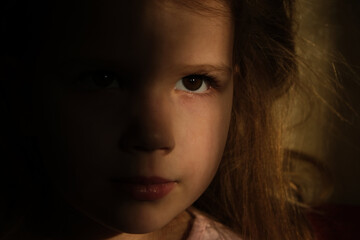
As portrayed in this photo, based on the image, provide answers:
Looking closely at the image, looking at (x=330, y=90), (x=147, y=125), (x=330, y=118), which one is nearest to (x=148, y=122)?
(x=147, y=125)

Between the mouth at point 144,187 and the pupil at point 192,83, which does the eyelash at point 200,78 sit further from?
the mouth at point 144,187

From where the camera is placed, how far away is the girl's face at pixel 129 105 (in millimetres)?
586

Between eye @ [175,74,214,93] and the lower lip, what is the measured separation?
12 cm

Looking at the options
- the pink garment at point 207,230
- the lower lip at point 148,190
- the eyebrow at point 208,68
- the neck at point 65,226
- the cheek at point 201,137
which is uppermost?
the eyebrow at point 208,68

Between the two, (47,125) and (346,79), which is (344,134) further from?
(47,125)

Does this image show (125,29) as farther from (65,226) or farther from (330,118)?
(330,118)

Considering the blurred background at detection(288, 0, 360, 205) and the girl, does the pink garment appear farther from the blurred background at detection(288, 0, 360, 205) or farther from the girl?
the blurred background at detection(288, 0, 360, 205)

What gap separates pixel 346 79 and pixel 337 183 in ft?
0.81

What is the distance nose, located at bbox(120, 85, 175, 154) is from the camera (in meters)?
0.59

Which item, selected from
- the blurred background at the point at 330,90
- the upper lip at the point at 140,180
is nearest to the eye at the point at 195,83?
the upper lip at the point at 140,180

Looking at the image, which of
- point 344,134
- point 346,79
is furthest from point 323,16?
point 344,134

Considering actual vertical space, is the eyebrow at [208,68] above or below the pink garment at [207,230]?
above

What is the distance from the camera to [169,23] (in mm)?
595

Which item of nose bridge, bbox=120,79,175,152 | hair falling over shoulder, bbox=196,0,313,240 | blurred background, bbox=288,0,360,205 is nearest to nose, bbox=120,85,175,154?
nose bridge, bbox=120,79,175,152
